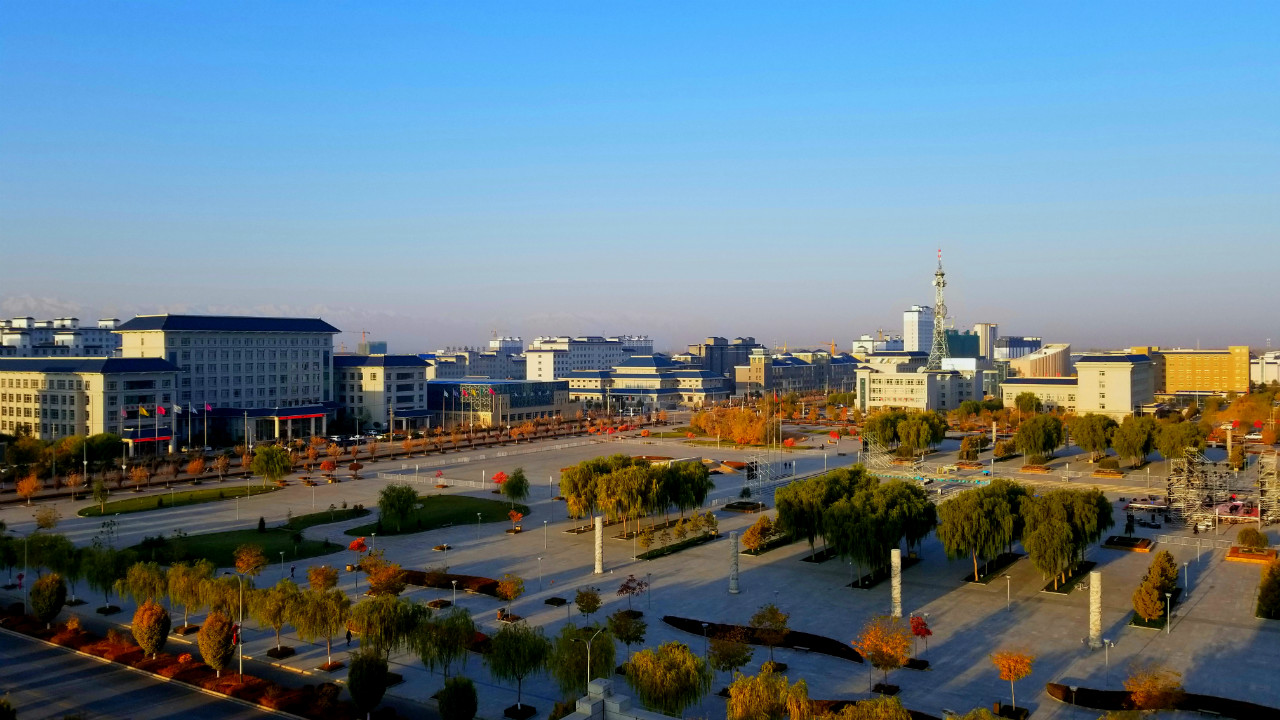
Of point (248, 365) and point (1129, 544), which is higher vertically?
point (248, 365)

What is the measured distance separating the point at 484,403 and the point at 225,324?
2103 centimetres

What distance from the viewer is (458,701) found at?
47.0 ft

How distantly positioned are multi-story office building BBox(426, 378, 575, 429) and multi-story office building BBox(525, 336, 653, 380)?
45643mm

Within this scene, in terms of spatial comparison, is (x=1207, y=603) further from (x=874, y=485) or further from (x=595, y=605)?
(x=595, y=605)

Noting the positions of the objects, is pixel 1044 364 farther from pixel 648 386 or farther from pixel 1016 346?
pixel 1016 346

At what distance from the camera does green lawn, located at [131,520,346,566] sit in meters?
26.2

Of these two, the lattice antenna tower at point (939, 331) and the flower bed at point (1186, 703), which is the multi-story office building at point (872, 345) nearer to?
the lattice antenna tower at point (939, 331)

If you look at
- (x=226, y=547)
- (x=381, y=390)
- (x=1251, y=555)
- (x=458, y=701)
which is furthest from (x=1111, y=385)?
(x=458, y=701)

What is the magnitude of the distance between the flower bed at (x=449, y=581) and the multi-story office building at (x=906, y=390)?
58796 millimetres

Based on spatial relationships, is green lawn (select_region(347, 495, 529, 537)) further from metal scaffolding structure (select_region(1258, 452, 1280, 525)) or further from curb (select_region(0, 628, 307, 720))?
metal scaffolding structure (select_region(1258, 452, 1280, 525))

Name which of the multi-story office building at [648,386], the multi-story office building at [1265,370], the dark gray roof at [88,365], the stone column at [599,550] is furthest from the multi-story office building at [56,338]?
the multi-story office building at [1265,370]

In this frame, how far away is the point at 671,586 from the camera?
24312mm

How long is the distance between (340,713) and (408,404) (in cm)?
5697

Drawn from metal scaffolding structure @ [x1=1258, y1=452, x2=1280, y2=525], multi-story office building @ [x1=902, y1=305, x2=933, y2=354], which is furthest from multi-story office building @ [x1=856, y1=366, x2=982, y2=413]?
multi-story office building @ [x1=902, y1=305, x2=933, y2=354]
